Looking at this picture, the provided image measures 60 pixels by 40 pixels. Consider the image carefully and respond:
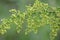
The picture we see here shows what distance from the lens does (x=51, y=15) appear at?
3.78ft

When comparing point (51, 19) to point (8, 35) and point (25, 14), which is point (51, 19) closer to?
point (25, 14)

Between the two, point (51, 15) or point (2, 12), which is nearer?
point (51, 15)

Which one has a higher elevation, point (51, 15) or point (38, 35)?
Result: point (51, 15)

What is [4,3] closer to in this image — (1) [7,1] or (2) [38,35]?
(1) [7,1]

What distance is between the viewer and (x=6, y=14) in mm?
1333

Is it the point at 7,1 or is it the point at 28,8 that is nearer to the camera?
the point at 28,8

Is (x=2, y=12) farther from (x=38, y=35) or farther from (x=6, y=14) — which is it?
(x=38, y=35)

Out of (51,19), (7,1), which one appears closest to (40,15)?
(51,19)

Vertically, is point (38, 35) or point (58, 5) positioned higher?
point (58, 5)

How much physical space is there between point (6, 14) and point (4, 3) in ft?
0.24

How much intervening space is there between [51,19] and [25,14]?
135 mm

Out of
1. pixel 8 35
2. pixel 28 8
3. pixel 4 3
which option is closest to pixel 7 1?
pixel 4 3

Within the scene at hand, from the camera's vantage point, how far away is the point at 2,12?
1315 mm

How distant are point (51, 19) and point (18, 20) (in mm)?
169
